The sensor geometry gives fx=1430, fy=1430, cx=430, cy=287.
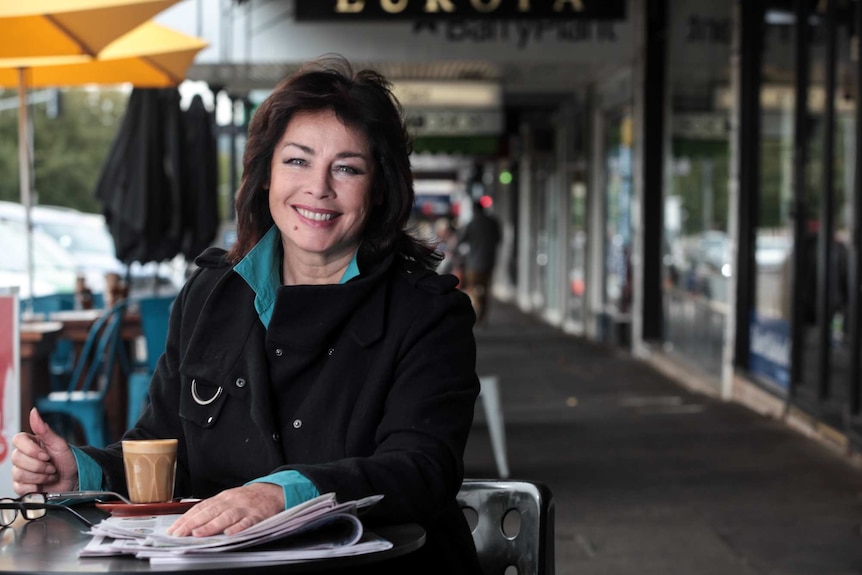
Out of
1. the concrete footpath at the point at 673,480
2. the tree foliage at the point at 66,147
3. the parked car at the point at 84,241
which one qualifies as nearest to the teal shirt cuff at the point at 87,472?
the concrete footpath at the point at 673,480

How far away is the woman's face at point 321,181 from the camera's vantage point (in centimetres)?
285

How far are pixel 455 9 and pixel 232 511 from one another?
9021 millimetres

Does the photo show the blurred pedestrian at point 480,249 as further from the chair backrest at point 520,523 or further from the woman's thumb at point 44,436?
the woman's thumb at point 44,436

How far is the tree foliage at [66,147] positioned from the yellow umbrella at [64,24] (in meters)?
40.5

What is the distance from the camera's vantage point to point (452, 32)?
534 inches

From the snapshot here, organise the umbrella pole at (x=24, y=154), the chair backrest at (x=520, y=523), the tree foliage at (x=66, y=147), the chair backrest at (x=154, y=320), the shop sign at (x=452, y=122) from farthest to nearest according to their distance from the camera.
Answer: the tree foliage at (x=66, y=147)
the shop sign at (x=452, y=122)
the umbrella pole at (x=24, y=154)
the chair backrest at (x=154, y=320)
the chair backrest at (x=520, y=523)

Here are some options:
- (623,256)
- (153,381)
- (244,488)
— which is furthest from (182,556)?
(623,256)

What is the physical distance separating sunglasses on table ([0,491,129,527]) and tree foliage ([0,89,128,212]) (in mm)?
46250

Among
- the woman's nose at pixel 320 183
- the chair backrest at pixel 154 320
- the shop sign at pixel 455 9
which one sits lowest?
the chair backrest at pixel 154 320

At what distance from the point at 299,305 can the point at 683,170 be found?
11491mm

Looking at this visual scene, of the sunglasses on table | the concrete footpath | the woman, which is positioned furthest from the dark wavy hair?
the concrete footpath

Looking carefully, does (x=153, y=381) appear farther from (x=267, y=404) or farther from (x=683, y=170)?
(x=683, y=170)

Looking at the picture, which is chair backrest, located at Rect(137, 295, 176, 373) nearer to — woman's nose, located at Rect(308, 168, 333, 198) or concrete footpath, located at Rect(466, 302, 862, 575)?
concrete footpath, located at Rect(466, 302, 862, 575)

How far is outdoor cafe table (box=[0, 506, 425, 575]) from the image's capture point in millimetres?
2100
